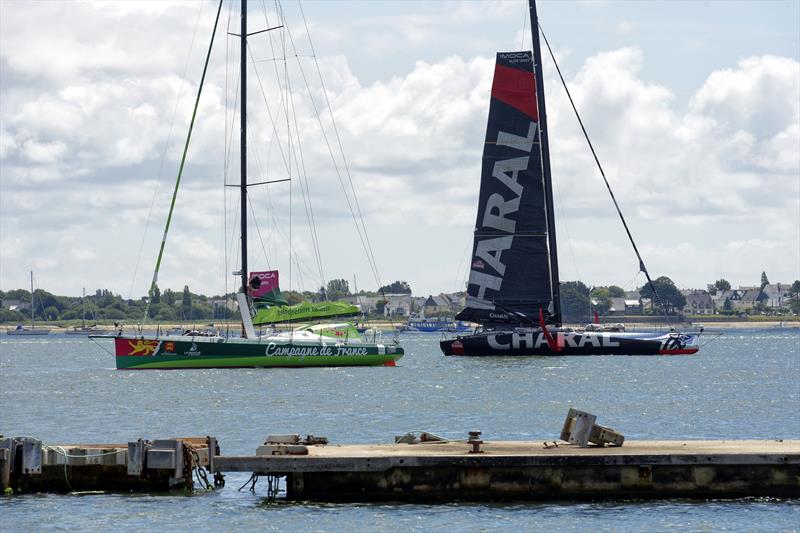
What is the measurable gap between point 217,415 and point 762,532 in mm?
25482

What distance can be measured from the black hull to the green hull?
1039cm

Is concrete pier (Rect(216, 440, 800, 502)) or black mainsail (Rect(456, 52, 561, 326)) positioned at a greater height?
black mainsail (Rect(456, 52, 561, 326))

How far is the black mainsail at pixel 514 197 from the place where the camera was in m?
82.3

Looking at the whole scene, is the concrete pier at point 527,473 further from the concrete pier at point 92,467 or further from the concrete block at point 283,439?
the concrete pier at point 92,467

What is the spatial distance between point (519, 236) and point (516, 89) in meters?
8.65

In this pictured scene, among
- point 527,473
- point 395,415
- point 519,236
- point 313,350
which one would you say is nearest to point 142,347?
point 313,350

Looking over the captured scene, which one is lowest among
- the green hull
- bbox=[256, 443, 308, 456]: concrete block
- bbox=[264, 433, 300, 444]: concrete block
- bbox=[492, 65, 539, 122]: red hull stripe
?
bbox=[256, 443, 308, 456]: concrete block

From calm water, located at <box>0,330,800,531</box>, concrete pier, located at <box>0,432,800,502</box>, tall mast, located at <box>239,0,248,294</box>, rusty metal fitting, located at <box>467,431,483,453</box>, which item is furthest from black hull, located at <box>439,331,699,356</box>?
concrete pier, located at <box>0,432,800,502</box>

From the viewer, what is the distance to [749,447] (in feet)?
92.9

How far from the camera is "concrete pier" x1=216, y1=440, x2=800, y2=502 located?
27.0 m

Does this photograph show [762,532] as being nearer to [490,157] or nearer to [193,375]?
[193,375]

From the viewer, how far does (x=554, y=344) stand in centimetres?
8288

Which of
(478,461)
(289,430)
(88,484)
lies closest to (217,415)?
(289,430)

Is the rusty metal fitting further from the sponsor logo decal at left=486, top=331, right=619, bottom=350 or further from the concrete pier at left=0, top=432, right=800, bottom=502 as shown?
the sponsor logo decal at left=486, top=331, right=619, bottom=350
